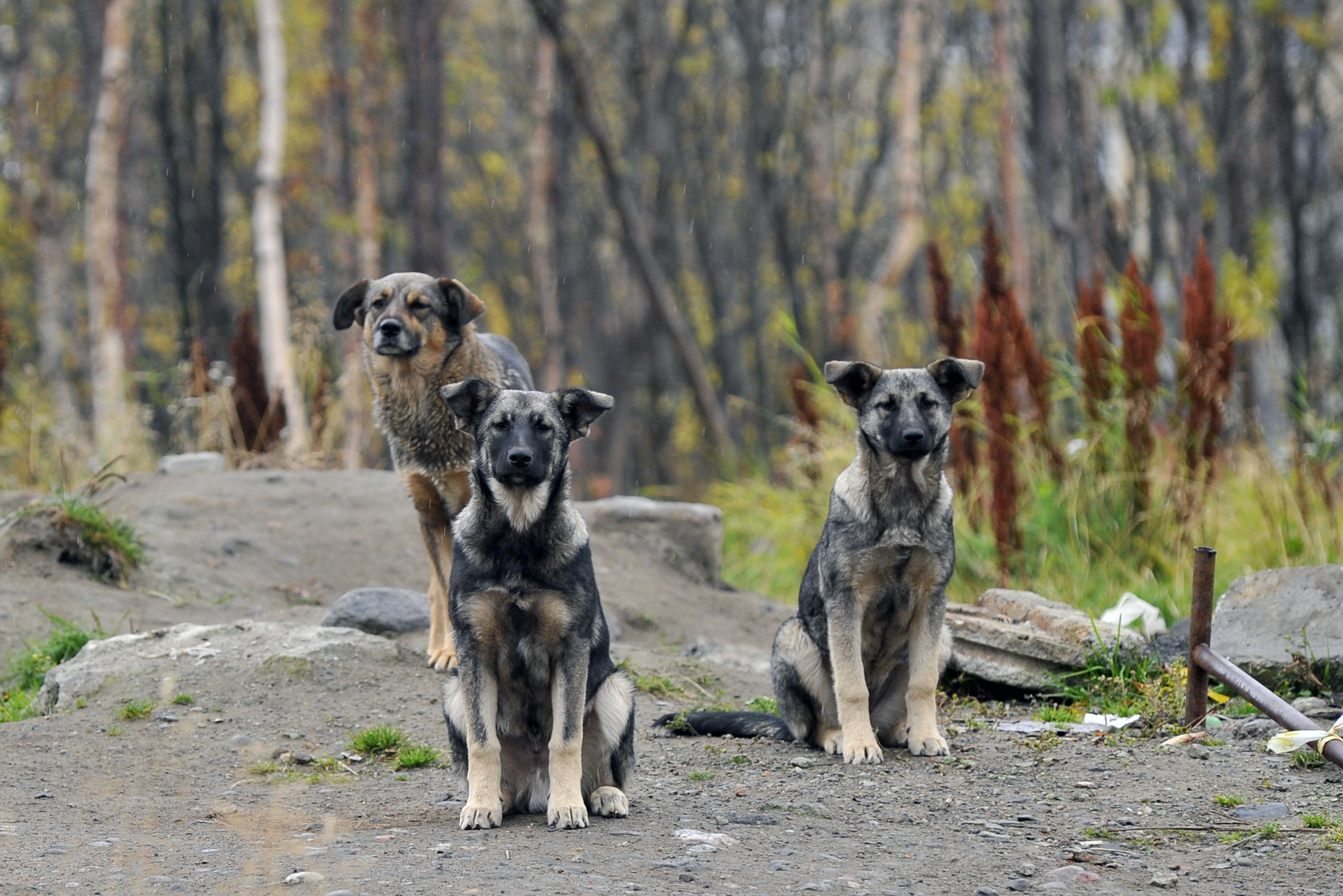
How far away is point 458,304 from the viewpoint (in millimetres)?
7258

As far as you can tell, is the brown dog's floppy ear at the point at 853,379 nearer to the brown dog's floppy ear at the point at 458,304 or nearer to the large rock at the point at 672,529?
the brown dog's floppy ear at the point at 458,304

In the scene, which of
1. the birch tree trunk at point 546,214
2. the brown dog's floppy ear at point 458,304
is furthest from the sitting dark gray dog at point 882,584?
the birch tree trunk at point 546,214

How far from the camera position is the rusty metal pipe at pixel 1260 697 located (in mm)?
4930

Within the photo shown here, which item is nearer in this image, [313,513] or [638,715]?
[638,715]

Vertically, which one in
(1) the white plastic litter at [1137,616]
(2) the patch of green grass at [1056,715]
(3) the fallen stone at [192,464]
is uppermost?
(3) the fallen stone at [192,464]

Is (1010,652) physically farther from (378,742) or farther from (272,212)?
(272,212)

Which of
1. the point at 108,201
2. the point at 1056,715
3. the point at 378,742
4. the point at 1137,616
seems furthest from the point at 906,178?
the point at 378,742

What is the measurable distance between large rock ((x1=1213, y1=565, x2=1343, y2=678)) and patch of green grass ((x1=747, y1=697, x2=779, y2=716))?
2.35 m

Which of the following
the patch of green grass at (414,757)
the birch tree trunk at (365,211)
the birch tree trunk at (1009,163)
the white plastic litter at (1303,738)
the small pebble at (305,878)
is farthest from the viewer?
the birch tree trunk at (365,211)

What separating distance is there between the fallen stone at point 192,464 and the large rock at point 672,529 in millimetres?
3427

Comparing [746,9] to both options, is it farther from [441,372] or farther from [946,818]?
[946,818]

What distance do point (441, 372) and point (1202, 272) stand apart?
509 cm

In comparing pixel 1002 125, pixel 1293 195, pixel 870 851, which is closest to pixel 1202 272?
pixel 870 851

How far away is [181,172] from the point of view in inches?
944
